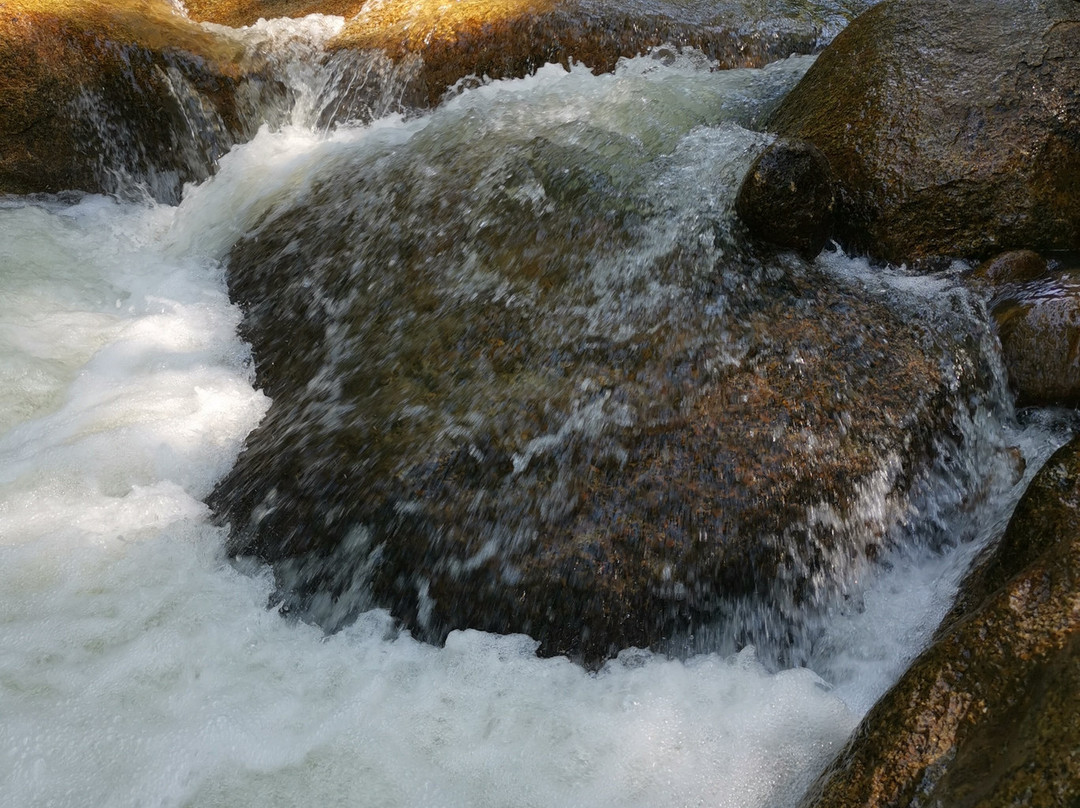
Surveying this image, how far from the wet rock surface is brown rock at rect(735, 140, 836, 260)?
147mm

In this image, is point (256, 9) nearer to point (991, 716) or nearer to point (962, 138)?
point (962, 138)

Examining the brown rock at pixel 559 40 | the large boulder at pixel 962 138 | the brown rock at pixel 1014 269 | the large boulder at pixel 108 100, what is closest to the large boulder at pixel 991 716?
the brown rock at pixel 1014 269

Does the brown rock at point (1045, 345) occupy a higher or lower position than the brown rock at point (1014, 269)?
lower

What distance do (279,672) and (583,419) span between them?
4.36 ft

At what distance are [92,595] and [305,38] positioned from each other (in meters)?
4.75

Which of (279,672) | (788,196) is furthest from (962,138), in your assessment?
(279,672)

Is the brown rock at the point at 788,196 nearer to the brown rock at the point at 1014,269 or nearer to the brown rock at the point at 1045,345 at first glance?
the brown rock at the point at 1014,269

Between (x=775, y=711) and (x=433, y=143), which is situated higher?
(x=433, y=143)

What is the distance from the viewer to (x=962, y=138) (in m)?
3.68

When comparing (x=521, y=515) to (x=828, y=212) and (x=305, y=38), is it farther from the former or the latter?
(x=305, y=38)

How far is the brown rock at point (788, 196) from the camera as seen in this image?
11.1ft

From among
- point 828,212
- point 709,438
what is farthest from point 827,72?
point 709,438

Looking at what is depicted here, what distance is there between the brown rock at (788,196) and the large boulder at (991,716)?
184cm

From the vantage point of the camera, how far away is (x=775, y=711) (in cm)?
232
